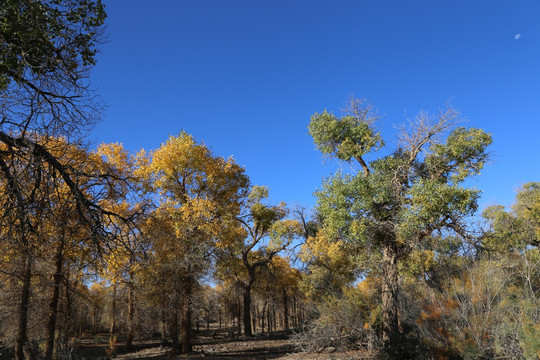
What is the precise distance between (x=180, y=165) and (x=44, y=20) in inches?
443

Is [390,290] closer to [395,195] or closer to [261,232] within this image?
[395,195]

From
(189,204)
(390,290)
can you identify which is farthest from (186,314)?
(390,290)

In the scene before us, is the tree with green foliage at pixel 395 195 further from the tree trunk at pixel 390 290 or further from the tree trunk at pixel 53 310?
the tree trunk at pixel 53 310

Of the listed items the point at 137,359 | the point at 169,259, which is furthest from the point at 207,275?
the point at 137,359

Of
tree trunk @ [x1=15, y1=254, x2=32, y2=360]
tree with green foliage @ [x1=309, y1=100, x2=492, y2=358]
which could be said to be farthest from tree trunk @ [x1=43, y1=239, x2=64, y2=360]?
tree with green foliage @ [x1=309, y1=100, x2=492, y2=358]

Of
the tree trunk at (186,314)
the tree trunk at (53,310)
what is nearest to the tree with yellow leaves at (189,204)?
the tree trunk at (186,314)

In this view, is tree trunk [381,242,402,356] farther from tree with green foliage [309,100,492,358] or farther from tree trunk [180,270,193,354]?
tree trunk [180,270,193,354]

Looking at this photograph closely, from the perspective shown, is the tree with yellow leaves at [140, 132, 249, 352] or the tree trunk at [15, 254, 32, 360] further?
the tree with yellow leaves at [140, 132, 249, 352]

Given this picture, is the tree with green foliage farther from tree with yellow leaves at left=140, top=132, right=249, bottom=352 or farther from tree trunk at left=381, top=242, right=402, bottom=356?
tree with yellow leaves at left=140, top=132, right=249, bottom=352

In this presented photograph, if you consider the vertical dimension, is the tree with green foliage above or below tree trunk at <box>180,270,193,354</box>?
above

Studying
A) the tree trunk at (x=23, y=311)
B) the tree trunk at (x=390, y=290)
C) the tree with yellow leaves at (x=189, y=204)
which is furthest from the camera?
the tree with yellow leaves at (x=189, y=204)

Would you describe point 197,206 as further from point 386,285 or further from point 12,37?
point 12,37

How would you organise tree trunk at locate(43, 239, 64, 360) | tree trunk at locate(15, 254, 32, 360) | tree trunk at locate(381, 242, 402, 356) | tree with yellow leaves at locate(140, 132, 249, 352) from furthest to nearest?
tree with yellow leaves at locate(140, 132, 249, 352) < tree trunk at locate(381, 242, 402, 356) < tree trunk at locate(43, 239, 64, 360) < tree trunk at locate(15, 254, 32, 360)

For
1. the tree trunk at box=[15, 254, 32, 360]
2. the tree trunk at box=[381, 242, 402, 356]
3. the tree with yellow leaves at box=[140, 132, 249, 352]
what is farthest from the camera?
the tree with yellow leaves at box=[140, 132, 249, 352]
